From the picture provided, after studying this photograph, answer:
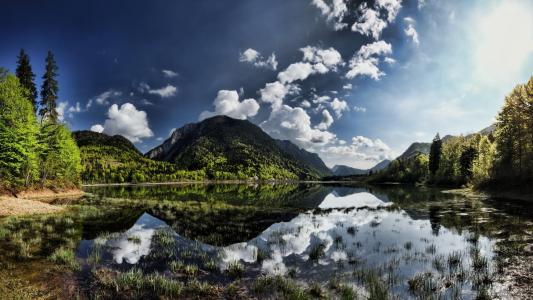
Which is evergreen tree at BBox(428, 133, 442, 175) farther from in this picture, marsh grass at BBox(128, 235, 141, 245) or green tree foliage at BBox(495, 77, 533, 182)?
marsh grass at BBox(128, 235, 141, 245)

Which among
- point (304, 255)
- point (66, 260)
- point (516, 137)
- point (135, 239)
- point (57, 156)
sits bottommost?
point (135, 239)

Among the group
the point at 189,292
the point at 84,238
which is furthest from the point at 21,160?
the point at 189,292

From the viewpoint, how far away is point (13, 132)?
5306cm

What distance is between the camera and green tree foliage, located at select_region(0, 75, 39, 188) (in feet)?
173

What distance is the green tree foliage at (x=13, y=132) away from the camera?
5272cm

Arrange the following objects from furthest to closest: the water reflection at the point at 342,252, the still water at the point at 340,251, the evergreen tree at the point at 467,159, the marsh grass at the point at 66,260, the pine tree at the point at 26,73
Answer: the evergreen tree at the point at 467,159 < the pine tree at the point at 26,73 < the marsh grass at the point at 66,260 < the water reflection at the point at 342,252 < the still water at the point at 340,251

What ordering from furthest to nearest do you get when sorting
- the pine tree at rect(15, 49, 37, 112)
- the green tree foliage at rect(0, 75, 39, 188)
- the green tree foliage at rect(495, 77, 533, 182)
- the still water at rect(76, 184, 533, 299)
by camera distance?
the pine tree at rect(15, 49, 37, 112) < the green tree foliage at rect(495, 77, 533, 182) < the green tree foliage at rect(0, 75, 39, 188) < the still water at rect(76, 184, 533, 299)

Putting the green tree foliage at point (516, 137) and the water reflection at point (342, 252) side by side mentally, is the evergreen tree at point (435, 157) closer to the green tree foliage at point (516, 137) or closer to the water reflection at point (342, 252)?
the green tree foliage at point (516, 137)

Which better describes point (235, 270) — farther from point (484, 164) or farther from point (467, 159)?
point (467, 159)

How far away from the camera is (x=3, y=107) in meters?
53.2

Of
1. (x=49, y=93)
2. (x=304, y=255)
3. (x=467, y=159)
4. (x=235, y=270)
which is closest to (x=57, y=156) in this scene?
(x=49, y=93)

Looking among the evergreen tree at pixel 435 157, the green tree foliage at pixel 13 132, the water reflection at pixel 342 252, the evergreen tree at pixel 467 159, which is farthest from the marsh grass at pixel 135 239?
the evergreen tree at pixel 435 157

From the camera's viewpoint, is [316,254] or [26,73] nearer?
[316,254]

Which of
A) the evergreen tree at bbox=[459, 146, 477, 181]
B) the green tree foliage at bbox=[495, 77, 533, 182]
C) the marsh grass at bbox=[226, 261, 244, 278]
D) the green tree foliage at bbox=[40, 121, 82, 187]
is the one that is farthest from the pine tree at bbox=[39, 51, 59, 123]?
the evergreen tree at bbox=[459, 146, 477, 181]
